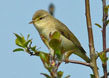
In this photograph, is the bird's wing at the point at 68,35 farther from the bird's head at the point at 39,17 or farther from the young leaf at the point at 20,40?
the young leaf at the point at 20,40

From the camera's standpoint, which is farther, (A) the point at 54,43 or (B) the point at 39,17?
(B) the point at 39,17

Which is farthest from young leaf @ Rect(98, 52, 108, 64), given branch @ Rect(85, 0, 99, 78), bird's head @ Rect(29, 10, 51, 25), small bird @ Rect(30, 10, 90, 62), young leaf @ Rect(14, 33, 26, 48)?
bird's head @ Rect(29, 10, 51, 25)

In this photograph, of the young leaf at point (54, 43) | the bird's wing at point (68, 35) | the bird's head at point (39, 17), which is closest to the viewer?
the young leaf at point (54, 43)

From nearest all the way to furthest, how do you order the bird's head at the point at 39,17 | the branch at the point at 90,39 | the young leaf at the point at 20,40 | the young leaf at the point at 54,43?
the young leaf at the point at 54,43
the branch at the point at 90,39
the young leaf at the point at 20,40
the bird's head at the point at 39,17

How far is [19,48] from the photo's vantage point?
2.75 m

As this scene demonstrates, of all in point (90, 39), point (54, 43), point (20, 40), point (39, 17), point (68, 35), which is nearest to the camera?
point (54, 43)

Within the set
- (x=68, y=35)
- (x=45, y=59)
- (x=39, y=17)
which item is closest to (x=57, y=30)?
(x=68, y=35)

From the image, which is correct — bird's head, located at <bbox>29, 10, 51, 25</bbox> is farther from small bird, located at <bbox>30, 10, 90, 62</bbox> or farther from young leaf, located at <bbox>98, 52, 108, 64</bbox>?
young leaf, located at <bbox>98, 52, 108, 64</bbox>

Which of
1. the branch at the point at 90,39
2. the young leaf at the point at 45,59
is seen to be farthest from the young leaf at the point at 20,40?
the branch at the point at 90,39

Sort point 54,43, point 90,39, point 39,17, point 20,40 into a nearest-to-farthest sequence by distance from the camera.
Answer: point 54,43 < point 90,39 < point 20,40 < point 39,17

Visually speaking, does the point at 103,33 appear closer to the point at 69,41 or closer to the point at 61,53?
the point at 61,53

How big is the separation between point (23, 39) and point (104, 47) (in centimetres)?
92

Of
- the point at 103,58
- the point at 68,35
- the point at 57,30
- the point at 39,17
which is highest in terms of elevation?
the point at 103,58

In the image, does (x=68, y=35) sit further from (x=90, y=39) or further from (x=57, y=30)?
(x=90, y=39)
